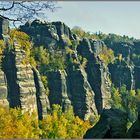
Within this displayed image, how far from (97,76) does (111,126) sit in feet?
150

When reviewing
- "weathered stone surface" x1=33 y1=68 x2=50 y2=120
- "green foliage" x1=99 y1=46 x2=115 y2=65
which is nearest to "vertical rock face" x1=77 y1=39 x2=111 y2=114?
"weathered stone surface" x1=33 y1=68 x2=50 y2=120

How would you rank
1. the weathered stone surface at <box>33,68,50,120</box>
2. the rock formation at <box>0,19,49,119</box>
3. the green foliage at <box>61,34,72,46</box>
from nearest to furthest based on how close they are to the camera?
the rock formation at <box>0,19,49,119</box> < the weathered stone surface at <box>33,68,50,120</box> < the green foliage at <box>61,34,72,46</box>

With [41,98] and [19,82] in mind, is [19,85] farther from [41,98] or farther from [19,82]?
[41,98]

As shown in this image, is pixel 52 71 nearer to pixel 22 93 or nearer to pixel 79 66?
pixel 79 66

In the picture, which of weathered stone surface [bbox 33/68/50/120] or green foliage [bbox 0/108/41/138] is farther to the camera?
weathered stone surface [bbox 33/68/50/120]

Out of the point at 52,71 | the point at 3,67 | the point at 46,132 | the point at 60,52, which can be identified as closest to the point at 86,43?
the point at 60,52

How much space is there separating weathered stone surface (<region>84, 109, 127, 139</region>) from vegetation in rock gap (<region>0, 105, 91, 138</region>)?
23.2 metres

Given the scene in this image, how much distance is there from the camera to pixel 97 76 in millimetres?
50688

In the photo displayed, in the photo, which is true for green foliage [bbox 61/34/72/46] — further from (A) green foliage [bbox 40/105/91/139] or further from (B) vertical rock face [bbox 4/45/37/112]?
(A) green foliage [bbox 40/105/91/139]

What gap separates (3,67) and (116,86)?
2251cm

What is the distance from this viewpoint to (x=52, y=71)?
47594 millimetres

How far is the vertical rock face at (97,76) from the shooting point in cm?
4939

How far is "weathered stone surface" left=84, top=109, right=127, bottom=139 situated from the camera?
Result: 492 cm

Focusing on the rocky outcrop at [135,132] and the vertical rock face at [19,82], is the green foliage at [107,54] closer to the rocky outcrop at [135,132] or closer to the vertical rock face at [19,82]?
the vertical rock face at [19,82]
